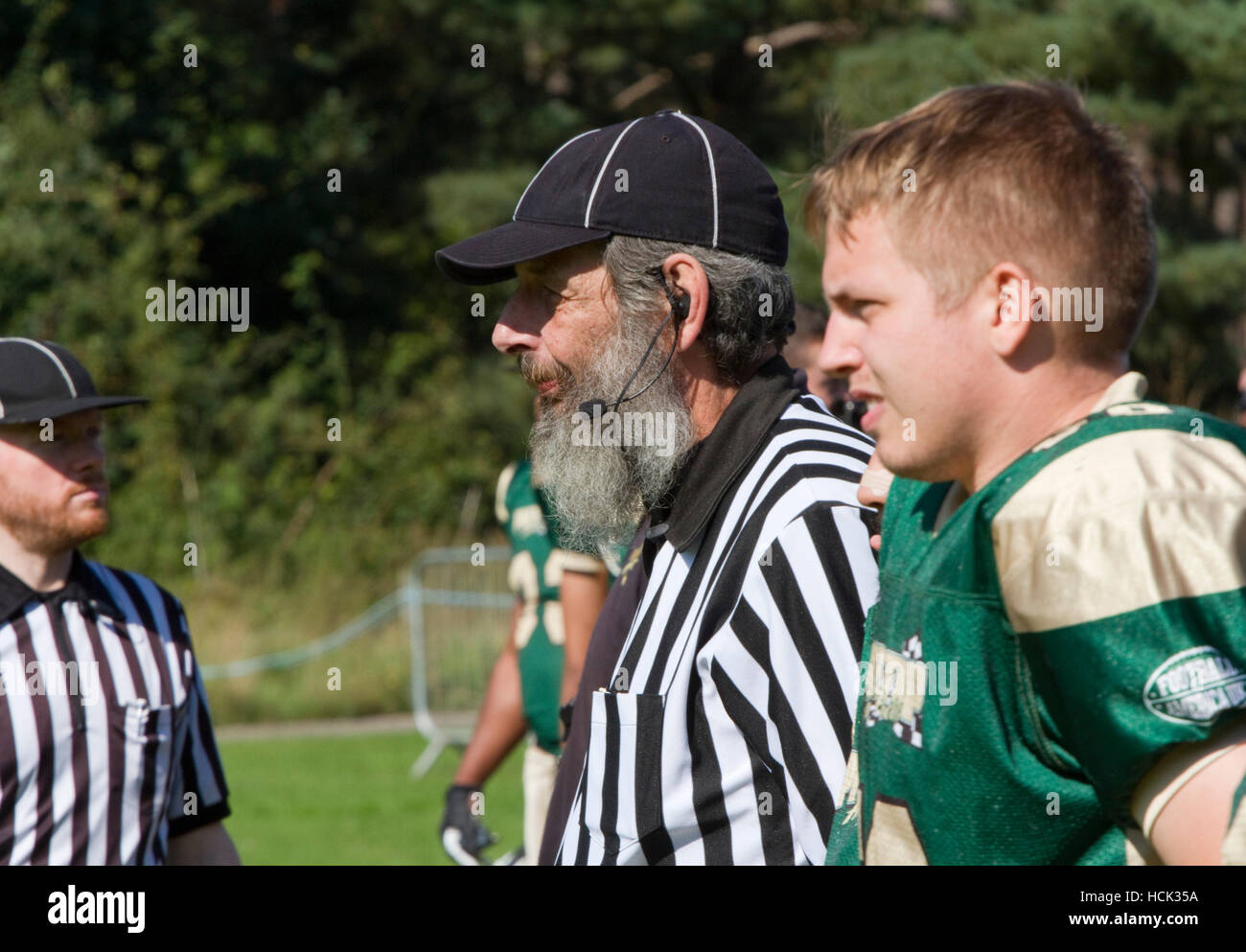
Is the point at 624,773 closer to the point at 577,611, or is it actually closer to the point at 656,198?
the point at 656,198

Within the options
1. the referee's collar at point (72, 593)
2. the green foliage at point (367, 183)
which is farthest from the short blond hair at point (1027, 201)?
the green foliage at point (367, 183)

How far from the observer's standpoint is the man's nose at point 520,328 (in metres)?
2.55

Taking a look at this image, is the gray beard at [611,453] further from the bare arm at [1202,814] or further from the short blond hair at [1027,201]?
the bare arm at [1202,814]

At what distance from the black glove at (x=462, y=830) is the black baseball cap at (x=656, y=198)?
305 centimetres

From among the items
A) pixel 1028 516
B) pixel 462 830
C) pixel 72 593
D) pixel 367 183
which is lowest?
pixel 462 830

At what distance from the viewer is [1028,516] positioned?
1.33 metres

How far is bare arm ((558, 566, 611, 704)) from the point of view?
5.14 m

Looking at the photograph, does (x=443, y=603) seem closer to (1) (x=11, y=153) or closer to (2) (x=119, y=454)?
(2) (x=119, y=454)

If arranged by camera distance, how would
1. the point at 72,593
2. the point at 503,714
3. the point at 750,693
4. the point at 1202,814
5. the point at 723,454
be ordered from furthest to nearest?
the point at 503,714
the point at 72,593
the point at 723,454
the point at 750,693
the point at 1202,814

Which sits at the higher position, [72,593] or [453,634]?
[72,593]

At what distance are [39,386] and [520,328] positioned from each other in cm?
171

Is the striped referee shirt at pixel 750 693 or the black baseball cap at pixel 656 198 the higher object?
the black baseball cap at pixel 656 198

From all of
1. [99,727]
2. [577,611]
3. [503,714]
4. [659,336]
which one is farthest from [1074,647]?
[503,714]
